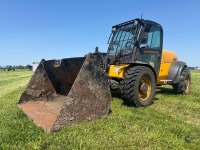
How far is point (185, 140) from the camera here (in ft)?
13.3

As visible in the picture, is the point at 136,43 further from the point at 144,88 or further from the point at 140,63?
the point at 144,88

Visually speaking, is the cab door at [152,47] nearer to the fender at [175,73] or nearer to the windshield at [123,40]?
the windshield at [123,40]

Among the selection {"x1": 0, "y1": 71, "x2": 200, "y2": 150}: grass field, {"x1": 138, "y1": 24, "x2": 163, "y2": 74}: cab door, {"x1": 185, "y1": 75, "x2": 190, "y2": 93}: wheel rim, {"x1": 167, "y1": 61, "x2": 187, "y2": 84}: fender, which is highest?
{"x1": 138, "y1": 24, "x2": 163, "y2": 74}: cab door

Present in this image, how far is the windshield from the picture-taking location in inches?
286

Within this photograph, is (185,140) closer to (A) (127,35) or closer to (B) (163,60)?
(A) (127,35)

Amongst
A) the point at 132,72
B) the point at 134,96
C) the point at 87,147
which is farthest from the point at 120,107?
the point at 87,147

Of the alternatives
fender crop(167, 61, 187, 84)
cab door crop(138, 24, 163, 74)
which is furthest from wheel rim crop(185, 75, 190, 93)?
cab door crop(138, 24, 163, 74)

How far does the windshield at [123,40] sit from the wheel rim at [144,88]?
2.99 ft

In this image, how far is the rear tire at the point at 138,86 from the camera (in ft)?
19.7

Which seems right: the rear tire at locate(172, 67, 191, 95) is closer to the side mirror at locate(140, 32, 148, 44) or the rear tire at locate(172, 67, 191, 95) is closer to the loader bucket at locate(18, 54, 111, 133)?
the side mirror at locate(140, 32, 148, 44)

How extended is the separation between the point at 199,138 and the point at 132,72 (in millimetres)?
2400

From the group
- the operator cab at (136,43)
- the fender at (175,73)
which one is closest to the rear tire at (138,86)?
the operator cab at (136,43)

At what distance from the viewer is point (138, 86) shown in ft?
20.2

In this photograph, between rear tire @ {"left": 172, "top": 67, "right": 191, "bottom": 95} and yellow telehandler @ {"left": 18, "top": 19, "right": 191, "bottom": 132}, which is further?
rear tire @ {"left": 172, "top": 67, "right": 191, "bottom": 95}
